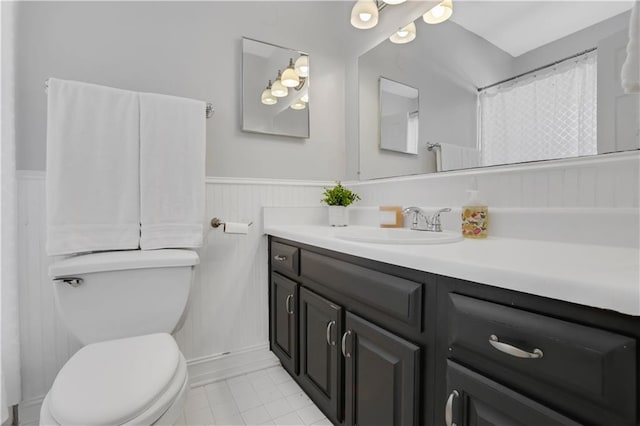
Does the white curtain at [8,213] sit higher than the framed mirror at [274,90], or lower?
lower

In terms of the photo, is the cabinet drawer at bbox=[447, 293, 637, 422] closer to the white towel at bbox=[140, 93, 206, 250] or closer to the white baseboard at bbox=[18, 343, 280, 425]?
the white towel at bbox=[140, 93, 206, 250]

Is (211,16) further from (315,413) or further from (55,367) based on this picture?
(315,413)

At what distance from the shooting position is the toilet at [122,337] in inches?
30.0

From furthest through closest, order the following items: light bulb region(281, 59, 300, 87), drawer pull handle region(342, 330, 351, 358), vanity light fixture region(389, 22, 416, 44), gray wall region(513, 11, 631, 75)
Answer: light bulb region(281, 59, 300, 87) → vanity light fixture region(389, 22, 416, 44) → drawer pull handle region(342, 330, 351, 358) → gray wall region(513, 11, 631, 75)

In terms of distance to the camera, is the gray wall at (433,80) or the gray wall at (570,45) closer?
the gray wall at (570,45)

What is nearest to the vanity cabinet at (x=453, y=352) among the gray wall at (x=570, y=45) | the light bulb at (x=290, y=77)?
the gray wall at (x=570, y=45)

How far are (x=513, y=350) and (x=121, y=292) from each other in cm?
122

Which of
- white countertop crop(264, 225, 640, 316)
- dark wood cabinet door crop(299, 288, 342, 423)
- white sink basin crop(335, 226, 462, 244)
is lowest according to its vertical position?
dark wood cabinet door crop(299, 288, 342, 423)

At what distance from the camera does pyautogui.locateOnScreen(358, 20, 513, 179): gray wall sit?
1.23 m

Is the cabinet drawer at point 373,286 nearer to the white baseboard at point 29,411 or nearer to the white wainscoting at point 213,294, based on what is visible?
the white wainscoting at point 213,294

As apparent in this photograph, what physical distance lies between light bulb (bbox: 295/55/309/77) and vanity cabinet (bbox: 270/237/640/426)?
1.10 metres

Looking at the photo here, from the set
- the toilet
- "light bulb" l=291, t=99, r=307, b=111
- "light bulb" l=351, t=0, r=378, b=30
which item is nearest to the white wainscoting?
the toilet

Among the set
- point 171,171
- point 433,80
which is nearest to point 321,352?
point 171,171

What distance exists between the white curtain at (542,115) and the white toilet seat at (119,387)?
1.32 m
